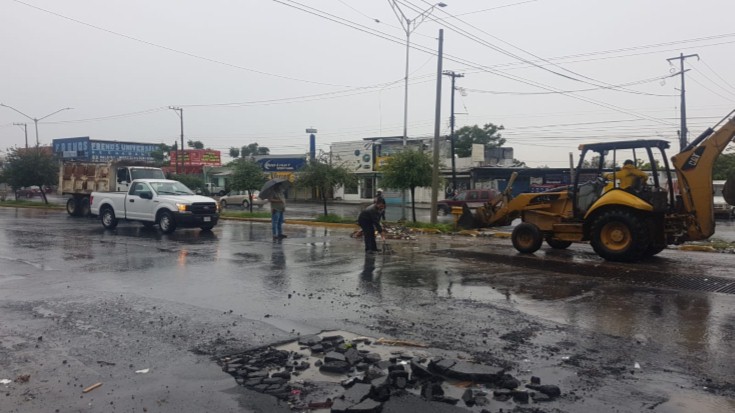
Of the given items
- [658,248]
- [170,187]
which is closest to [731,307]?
[658,248]

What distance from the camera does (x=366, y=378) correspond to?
508cm

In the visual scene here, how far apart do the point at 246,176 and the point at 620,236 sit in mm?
19112

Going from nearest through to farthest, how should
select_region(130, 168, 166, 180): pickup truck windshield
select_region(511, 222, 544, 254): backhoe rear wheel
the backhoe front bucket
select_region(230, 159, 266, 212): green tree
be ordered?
select_region(511, 222, 544, 254): backhoe rear wheel → the backhoe front bucket → select_region(130, 168, 166, 180): pickup truck windshield → select_region(230, 159, 266, 212): green tree

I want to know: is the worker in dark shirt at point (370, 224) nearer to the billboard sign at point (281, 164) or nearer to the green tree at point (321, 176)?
the green tree at point (321, 176)

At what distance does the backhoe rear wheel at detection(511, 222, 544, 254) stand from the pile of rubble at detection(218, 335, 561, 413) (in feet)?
29.7

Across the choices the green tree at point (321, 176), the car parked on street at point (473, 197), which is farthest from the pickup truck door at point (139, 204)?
the car parked on street at point (473, 197)

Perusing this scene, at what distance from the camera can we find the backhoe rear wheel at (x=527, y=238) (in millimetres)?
14141

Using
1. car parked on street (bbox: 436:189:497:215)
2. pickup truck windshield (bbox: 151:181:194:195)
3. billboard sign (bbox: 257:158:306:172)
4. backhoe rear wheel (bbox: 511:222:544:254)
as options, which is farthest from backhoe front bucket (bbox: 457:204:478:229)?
billboard sign (bbox: 257:158:306:172)

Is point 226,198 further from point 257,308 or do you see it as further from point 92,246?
point 257,308

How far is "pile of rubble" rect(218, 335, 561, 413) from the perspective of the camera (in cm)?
463

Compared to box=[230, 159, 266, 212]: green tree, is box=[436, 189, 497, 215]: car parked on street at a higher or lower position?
lower

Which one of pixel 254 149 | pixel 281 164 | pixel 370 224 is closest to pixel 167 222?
pixel 370 224

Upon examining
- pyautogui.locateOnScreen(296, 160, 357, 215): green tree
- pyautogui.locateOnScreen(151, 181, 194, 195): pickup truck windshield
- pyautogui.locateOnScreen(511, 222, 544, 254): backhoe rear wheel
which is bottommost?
pyautogui.locateOnScreen(511, 222, 544, 254): backhoe rear wheel

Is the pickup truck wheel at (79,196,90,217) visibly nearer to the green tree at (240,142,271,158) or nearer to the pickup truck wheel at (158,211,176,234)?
the pickup truck wheel at (158,211,176,234)
